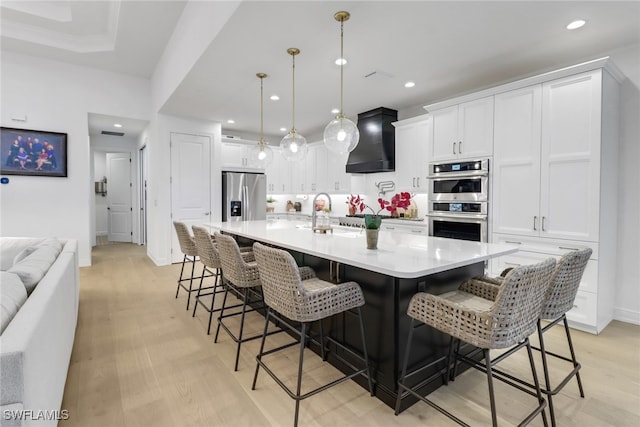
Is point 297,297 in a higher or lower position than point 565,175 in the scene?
lower

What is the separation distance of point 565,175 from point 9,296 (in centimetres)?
406

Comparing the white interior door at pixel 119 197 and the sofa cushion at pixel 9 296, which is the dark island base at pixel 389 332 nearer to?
the sofa cushion at pixel 9 296

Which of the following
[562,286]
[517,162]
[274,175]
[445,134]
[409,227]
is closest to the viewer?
[562,286]

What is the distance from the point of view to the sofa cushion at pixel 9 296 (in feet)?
3.92

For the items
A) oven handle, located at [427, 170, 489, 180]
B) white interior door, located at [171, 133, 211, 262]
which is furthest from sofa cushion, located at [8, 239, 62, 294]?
oven handle, located at [427, 170, 489, 180]

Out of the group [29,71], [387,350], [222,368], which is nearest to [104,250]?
[29,71]

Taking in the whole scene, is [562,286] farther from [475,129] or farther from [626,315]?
[475,129]

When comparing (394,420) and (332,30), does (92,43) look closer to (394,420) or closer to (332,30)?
(332,30)

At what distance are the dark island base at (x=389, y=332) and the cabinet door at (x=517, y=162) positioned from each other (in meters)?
1.53

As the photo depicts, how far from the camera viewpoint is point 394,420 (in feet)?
5.63

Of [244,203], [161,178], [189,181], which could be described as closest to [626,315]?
[244,203]

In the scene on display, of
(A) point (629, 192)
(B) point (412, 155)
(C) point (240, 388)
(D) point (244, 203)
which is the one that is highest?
(B) point (412, 155)

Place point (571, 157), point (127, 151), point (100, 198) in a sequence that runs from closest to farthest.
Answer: point (571, 157) < point (127, 151) < point (100, 198)

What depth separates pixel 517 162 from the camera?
3318 millimetres
